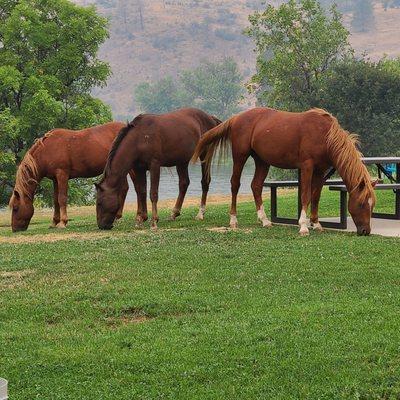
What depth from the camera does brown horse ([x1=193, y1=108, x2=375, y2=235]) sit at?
11.6 m

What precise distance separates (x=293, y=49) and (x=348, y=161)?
3590 cm

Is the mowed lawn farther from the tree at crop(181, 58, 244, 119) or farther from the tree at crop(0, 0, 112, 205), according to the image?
the tree at crop(181, 58, 244, 119)

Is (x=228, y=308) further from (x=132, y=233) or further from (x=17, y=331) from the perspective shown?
(x=132, y=233)

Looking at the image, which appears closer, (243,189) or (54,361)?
(54,361)

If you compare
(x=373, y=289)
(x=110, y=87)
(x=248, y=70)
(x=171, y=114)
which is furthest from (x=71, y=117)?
(x=248, y=70)

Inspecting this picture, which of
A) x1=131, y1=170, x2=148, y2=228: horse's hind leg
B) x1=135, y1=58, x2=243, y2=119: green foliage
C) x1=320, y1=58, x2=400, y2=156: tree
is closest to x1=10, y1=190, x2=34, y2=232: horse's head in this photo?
x1=131, y1=170, x2=148, y2=228: horse's hind leg

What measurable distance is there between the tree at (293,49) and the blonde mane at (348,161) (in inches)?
1277

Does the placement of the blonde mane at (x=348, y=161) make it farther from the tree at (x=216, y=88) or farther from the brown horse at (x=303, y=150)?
the tree at (x=216, y=88)

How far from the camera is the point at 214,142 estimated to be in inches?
545

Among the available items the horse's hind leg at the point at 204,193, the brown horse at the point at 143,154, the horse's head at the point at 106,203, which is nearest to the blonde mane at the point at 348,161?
the brown horse at the point at 143,154

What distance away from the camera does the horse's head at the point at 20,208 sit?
15391 mm

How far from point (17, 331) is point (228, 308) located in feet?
6.70

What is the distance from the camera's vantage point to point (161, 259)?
10000 millimetres

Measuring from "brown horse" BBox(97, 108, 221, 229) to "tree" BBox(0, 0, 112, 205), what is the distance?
988 centimetres
